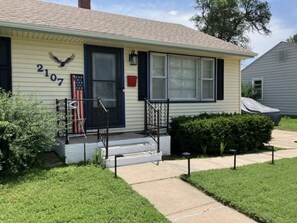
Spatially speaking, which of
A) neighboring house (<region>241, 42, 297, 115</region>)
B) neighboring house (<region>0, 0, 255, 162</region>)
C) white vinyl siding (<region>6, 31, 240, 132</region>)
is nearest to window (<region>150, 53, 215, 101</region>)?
neighboring house (<region>0, 0, 255, 162</region>)

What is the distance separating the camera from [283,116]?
18.5 meters

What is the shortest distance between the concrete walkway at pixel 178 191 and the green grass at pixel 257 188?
0.59ft

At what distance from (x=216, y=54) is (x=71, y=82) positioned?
4.71 m

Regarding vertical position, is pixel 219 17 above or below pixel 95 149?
above

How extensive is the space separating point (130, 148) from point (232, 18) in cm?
2582

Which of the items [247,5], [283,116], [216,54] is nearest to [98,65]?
[216,54]

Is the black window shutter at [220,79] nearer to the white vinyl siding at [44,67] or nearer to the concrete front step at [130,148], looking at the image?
the concrete front step at [130,148]

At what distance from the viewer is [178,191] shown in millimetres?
4664

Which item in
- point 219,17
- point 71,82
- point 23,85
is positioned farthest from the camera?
point 219,17

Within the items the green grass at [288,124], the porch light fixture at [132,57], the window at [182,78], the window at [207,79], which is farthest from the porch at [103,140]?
the green grass at [288,124]

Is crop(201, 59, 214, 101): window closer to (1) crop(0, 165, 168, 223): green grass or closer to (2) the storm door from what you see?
(2) the storm door

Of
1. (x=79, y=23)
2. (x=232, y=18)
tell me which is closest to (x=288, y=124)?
(x=79, y=23)

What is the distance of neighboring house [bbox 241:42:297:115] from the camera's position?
18.1m

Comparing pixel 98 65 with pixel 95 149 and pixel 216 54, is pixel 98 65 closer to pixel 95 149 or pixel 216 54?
pixel 95 149
